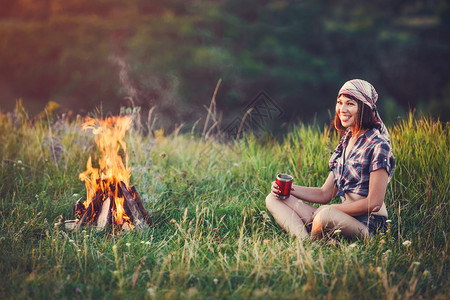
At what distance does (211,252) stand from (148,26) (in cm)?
1213

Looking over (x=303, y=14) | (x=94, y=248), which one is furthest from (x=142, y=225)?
(x=303, y=14)

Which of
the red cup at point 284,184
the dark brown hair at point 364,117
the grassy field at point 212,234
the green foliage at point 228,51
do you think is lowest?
the grassy field at point 212,234

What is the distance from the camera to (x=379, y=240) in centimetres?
279

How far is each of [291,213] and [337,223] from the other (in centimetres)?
A: 42

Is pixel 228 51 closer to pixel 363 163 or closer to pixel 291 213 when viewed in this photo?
pixel 291 213

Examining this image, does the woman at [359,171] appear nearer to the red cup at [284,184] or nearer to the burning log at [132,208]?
the red cup at [284,184]

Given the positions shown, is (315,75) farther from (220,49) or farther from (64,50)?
(64,50)

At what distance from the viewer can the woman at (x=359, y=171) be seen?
2.59 m

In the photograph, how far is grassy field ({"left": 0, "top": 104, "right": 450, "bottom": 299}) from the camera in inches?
89.3

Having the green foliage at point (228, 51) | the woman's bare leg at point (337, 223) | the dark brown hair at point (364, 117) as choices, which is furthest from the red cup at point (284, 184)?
→ the green foliage at point (228, 51)

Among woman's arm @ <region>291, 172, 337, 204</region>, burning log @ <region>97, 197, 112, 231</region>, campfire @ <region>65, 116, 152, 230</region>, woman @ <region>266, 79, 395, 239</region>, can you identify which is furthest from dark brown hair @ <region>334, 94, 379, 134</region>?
burning log @ <region>97, 197, 112, 231</region>

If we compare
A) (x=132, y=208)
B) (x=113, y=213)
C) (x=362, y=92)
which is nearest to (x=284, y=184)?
(x=362, y=92)

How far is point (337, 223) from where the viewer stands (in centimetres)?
269

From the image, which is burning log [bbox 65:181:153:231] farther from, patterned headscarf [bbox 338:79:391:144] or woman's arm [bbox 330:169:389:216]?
patterned headscarf [bbox 338:79:391:144]
